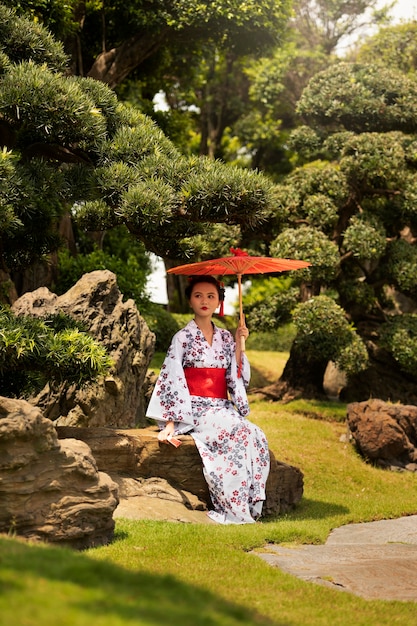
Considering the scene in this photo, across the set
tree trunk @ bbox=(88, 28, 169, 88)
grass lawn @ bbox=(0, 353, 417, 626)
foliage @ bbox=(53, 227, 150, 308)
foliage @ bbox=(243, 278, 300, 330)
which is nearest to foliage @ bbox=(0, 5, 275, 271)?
grass lawn @ bbox=(0, 353, 417, 626)

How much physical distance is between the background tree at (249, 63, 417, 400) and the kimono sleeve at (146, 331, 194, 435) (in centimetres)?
591

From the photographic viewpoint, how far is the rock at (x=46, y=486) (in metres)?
5.33

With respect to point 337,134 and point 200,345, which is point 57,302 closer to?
point 200,345

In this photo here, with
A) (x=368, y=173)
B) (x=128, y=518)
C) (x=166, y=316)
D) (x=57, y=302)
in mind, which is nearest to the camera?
(x=128, y=518)

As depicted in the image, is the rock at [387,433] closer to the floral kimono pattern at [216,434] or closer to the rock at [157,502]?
the floral kimono pattern at [216,434]

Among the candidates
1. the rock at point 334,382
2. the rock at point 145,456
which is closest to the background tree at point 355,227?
the rock at point 334,382

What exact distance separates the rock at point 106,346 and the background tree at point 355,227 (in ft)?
14.3

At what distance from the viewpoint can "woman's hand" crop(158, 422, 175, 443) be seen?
7395mm

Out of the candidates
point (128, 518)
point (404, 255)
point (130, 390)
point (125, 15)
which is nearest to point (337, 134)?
point (404, 255)

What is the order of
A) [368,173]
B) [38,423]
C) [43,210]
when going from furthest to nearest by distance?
[368,173] → [43,210] → [38,423]

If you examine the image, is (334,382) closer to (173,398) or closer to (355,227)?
(355,227)

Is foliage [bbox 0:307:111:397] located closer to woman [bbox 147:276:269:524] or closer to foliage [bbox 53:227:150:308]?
woman [bbox 147:276:269:524]

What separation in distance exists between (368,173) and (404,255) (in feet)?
5.08

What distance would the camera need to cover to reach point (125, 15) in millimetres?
14492
